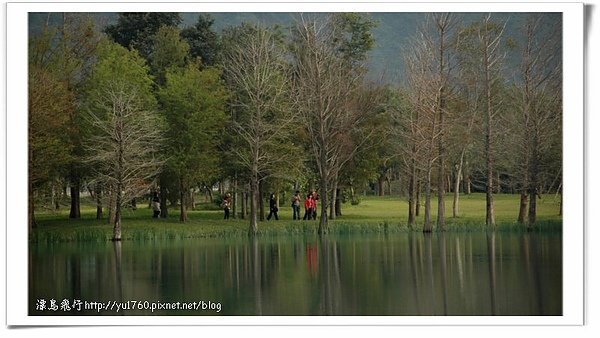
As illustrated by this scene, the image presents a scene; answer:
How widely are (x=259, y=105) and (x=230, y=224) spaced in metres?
3.53

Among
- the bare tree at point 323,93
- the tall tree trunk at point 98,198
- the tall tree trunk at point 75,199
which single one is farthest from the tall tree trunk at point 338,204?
the tall tree trunk at point 75,199

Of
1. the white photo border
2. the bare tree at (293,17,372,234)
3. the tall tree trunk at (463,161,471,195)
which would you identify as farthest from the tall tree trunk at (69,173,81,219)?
the tall tree trunk at (463,161,471,195)

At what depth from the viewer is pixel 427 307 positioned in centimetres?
1483

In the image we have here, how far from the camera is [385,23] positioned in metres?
23.9

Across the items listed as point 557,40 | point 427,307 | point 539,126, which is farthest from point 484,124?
point 427,307

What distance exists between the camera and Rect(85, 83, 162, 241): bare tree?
23.8 meters

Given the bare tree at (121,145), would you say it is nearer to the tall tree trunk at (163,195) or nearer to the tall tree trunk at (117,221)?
the tall tree trunk at (117,221)

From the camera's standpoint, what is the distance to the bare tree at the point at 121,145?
23797 millimetres

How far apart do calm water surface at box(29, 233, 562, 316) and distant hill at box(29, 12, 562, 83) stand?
4492mm

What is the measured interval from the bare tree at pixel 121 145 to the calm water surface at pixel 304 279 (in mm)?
2081

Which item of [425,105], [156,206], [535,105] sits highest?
[425,105]
